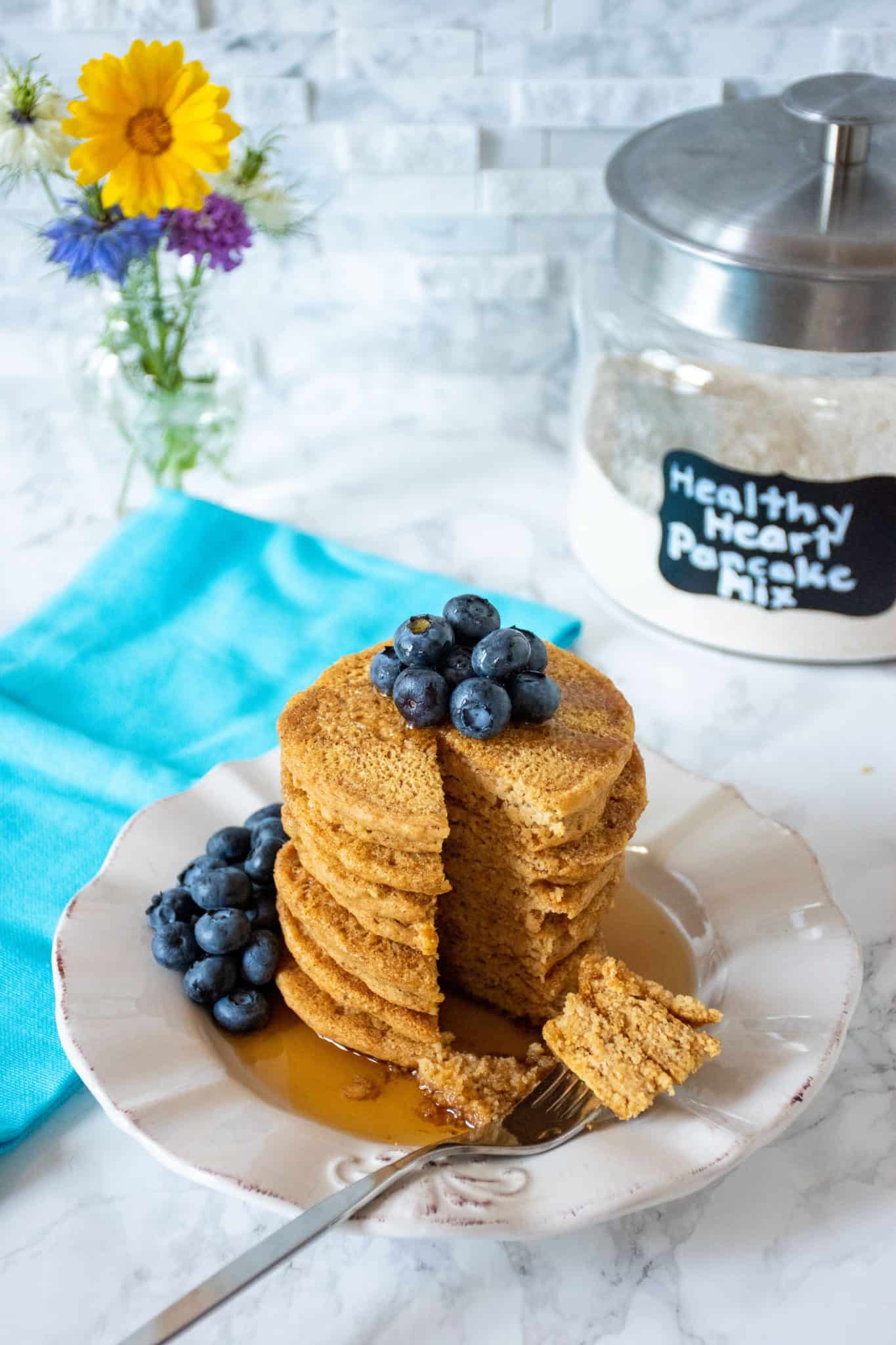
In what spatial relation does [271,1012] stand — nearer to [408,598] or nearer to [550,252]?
[408,598]

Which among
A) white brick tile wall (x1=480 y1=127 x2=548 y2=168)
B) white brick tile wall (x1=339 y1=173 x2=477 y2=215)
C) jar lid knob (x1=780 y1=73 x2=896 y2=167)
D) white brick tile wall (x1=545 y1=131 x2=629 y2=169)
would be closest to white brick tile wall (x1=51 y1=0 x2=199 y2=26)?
white brick tile wall (x1=339 y1=173 x2=477 y2=215)

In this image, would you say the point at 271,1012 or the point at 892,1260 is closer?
the point at 892,1260

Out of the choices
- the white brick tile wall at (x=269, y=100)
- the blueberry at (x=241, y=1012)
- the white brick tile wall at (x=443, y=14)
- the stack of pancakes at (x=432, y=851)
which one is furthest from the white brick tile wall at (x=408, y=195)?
the blueberry at (x=241, y=1012)

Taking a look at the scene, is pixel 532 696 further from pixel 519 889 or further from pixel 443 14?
pixel 443 14

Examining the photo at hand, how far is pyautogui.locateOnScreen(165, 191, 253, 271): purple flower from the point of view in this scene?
190 centimetres

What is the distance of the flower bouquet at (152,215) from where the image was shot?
1720mm

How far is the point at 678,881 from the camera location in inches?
59.9

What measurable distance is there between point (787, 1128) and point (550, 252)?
1.59 m

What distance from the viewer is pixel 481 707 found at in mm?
1289

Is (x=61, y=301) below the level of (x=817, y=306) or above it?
below

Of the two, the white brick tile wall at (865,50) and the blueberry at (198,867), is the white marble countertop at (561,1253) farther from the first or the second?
the white brick tile wall at (865,50)

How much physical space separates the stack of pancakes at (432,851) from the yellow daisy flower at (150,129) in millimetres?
746

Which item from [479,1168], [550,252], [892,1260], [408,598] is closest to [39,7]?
[550,252]

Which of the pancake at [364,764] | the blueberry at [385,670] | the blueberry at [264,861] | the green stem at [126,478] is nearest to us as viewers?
the pancake at [364,764]
